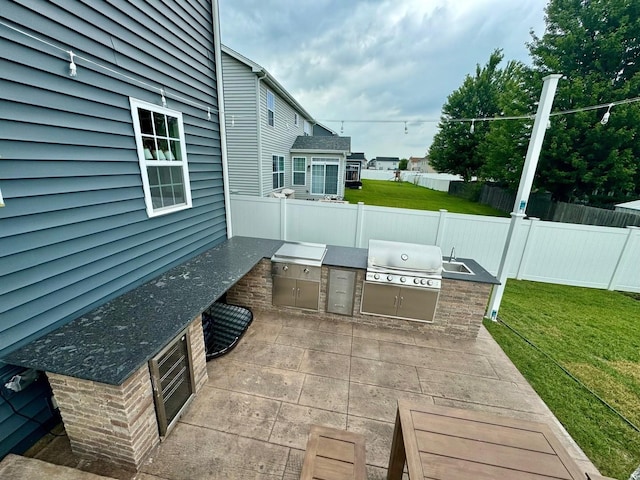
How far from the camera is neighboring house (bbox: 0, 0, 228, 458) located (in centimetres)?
186

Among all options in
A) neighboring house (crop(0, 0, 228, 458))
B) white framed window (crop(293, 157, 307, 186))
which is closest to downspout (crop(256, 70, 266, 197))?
white framed window (crop(293, 157, 307, 186))

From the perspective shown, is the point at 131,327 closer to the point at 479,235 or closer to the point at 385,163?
the point at 479,235

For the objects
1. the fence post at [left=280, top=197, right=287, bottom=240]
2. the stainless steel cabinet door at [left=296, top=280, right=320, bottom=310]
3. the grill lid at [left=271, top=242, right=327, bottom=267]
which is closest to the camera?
the grill lid at [left=271, top=242, right=327, bottom=267]

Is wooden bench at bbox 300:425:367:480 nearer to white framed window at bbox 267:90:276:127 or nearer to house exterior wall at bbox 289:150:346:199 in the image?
white framed window at bbox 267:90:276:127

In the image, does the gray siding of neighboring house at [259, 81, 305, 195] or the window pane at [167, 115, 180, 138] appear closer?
the window pane at [167, 115, 180, 138]

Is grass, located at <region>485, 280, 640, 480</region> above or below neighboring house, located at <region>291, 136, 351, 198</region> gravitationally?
below

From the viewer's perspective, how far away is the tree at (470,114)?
16892mm

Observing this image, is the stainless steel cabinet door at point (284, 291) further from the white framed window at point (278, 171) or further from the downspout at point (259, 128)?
the white framed window at point (278, 171)

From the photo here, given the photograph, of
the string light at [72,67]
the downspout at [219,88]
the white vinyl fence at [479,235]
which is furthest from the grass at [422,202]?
the string light at [72,67]

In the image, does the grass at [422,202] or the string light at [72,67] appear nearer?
the string light at [72,67]

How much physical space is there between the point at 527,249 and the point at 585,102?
6.64 m

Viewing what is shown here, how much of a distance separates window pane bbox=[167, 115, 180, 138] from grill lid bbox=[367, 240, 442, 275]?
10.6ft

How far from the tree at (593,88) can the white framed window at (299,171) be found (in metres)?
9.69

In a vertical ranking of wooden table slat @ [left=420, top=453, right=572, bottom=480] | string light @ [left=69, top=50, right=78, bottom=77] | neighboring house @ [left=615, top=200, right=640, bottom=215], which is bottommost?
wooden table slat @ [left=420, top=453, right=572, bottom=480]
